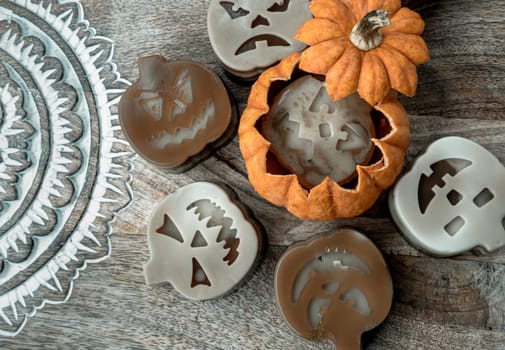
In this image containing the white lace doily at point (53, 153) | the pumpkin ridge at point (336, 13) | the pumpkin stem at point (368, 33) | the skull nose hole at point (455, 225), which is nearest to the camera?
the pumpkin stem at point (368, 33)

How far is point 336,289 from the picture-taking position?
1096 mm

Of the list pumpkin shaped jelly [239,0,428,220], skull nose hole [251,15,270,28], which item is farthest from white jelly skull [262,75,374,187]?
skull nose hole [251,15,270,28]

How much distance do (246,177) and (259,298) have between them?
0.95ft

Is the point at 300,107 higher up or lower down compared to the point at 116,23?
lower down

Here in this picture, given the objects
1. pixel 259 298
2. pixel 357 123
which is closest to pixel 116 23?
pixel 357 123

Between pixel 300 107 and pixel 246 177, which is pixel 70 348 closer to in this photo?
pixel 246 177

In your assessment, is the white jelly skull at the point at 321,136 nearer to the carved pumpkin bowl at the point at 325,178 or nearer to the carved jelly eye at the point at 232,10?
the carved pumpkin bowl at the point at 325,178

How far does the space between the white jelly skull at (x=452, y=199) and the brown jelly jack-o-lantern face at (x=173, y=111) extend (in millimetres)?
445

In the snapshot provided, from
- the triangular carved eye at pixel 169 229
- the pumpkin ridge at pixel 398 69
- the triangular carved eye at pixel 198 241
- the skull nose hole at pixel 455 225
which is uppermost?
the pumpkin ridge at pixel 398 69

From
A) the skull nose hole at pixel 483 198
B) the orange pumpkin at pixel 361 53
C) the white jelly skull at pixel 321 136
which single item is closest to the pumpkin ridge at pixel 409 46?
the orange pumpkin at pixel 361 53

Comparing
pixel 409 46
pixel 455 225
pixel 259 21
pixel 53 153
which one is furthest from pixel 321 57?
pixel 53 153

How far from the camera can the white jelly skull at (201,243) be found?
3.71 ft

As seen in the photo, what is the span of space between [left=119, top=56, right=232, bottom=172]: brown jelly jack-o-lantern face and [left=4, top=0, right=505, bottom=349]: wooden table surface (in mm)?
102

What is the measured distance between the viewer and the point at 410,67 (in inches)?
38.5
